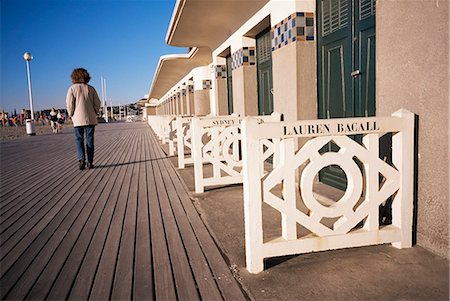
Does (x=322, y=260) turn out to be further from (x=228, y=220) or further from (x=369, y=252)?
(x=228, y=220)

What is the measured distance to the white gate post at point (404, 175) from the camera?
208 centimetres

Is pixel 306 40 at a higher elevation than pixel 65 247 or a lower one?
higher

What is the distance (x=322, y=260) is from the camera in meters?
2.07

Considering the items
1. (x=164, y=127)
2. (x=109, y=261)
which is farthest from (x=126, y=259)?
(x=164, y=127)

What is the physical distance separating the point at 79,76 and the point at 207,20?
2624mm

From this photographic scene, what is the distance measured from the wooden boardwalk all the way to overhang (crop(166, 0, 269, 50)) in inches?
120

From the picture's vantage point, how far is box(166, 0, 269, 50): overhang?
214 inches

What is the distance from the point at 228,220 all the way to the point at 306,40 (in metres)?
2.42

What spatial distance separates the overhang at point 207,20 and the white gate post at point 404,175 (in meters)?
3.59

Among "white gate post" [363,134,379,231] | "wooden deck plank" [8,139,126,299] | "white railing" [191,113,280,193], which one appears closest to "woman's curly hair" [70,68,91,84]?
"white railing" [191,113,280,193]

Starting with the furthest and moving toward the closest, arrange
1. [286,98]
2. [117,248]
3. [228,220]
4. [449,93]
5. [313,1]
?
1. [286,98]
2. [313,1]
3. [228,220]
4. [117,248]
5. [449,93]

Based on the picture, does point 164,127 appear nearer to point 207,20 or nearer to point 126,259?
point 207,20

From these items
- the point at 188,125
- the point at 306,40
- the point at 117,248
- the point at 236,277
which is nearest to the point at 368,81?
the point at 306,40

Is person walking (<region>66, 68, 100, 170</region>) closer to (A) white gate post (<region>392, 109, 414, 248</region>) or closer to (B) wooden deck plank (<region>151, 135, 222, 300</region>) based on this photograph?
(B) wooden deck plank (<region>151, 135, 222, 300</region>)
